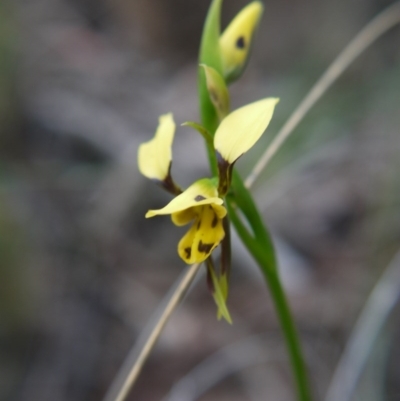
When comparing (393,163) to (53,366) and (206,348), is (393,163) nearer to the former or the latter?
(206,348)

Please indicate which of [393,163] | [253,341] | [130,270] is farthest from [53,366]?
[393,163]

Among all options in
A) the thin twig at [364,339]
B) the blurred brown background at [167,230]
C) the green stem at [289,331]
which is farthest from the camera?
the blurred brown background at [167,230]

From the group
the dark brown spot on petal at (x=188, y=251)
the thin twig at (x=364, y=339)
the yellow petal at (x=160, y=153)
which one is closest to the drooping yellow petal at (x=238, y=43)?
the yellow petal at (x=160, y=153)

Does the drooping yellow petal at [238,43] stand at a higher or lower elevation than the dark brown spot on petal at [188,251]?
higher

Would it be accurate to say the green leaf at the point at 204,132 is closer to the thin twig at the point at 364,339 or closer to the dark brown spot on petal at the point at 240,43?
the dark brown spot on petal at the point at 240,43

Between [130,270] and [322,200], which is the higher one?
[322,200]
